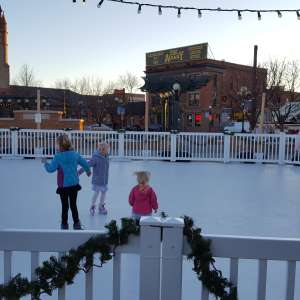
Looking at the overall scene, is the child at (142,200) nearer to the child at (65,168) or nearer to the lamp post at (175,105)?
the child at (65,168)

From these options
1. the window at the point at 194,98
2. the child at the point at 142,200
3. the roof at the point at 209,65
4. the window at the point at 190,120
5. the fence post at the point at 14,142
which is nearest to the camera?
the child at the point at 142,200

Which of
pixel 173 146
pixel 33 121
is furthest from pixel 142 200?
pixel 33 121

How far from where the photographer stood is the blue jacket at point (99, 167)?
217 inches

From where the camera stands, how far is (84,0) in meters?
7.79

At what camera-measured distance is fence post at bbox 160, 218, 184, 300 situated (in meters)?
1.73

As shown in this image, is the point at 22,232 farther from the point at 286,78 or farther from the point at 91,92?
the point at 91,92

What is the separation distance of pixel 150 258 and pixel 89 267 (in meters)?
0.32

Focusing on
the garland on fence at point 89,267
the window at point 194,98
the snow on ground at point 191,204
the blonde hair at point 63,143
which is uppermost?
the window at point 194,98

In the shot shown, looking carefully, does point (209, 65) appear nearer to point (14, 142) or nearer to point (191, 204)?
point (14, 142)

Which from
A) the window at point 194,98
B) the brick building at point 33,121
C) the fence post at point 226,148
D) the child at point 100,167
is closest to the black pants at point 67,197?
the child at point 100,167

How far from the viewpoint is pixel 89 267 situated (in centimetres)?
182

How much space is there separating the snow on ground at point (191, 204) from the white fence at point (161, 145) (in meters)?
1.12

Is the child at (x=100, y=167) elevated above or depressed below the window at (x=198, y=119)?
below

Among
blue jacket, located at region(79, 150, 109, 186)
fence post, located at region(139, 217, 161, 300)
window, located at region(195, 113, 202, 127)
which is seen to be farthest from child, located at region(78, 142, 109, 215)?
window, located at region(195, 113, 202, 127)
